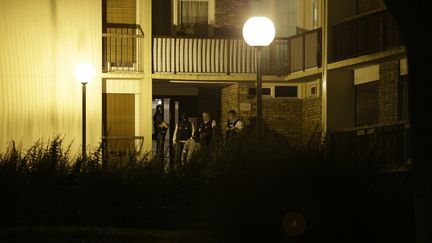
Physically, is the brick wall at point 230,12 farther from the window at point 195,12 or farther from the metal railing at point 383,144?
the metal railing at point 383,144

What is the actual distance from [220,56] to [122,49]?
9.20 ft

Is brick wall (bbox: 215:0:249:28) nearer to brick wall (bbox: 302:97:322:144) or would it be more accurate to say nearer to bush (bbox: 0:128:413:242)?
brick wall (bbox: 302:97:322:144)

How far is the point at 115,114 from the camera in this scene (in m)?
26.8

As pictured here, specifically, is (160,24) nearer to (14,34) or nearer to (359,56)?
(14,34)

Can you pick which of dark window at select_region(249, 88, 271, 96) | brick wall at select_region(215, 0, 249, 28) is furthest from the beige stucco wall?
dark window at select_region(249, 88, 271, 96)

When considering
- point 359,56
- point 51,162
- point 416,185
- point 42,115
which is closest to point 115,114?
point 42,115

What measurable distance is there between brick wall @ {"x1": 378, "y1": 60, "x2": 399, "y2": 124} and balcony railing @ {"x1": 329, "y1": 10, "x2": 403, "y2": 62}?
0.56 m

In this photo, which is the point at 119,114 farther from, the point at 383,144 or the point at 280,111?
the point at 383,144

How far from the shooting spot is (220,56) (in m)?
26.3

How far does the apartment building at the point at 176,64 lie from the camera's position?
24.3 metres

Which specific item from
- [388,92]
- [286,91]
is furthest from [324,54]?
[286,91]

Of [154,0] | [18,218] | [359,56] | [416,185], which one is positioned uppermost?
[154,0]

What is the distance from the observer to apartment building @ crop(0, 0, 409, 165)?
2434 centimetres

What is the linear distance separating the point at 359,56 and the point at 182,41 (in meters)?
5.72
